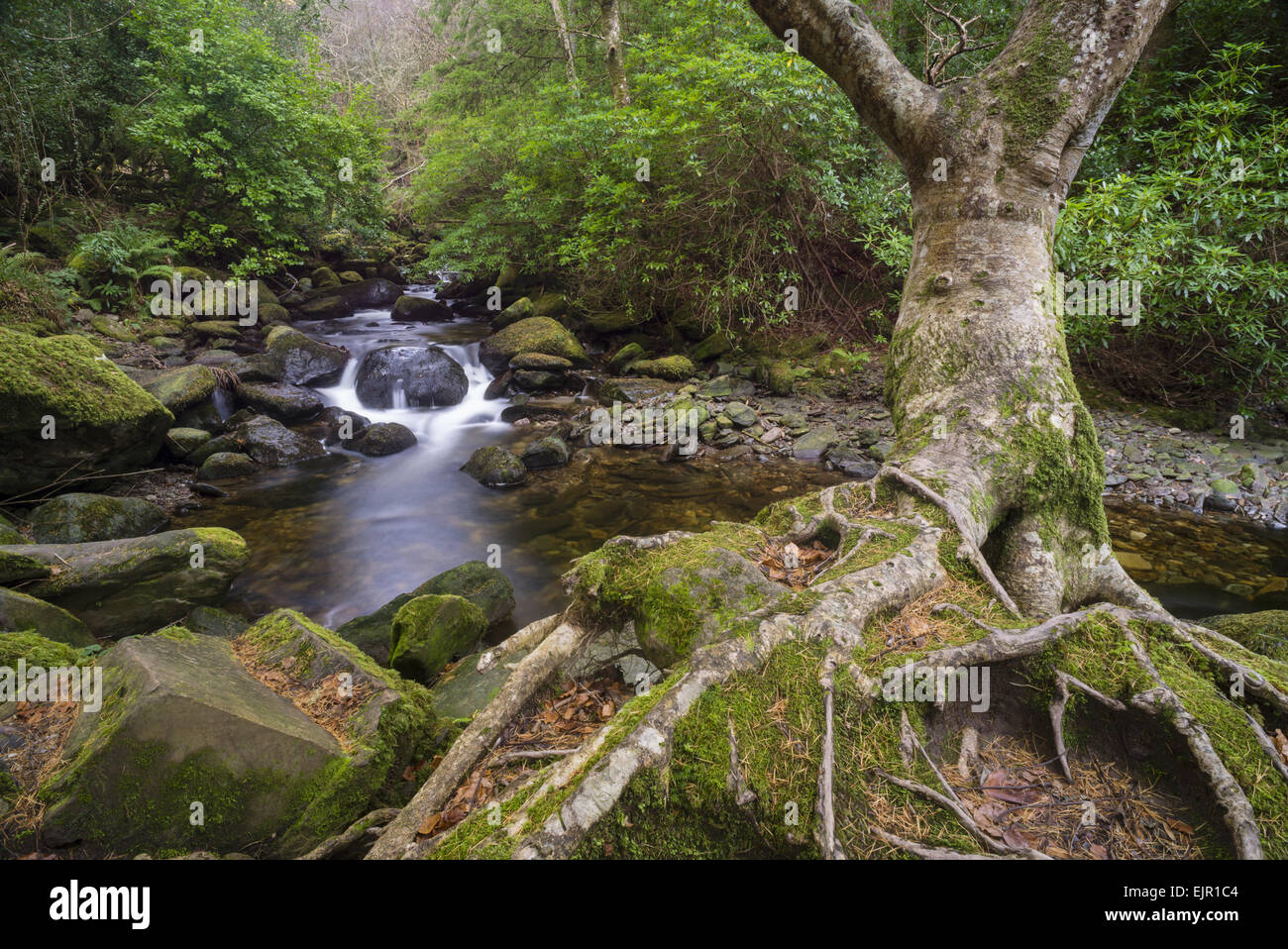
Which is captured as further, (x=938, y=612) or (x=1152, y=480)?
(x=1152, y=480)

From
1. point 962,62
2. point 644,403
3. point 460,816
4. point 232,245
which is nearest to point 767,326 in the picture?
point 644,403

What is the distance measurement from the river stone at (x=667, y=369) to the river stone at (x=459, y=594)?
7.28m

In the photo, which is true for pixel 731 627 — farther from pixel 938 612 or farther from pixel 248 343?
pixel 248 343

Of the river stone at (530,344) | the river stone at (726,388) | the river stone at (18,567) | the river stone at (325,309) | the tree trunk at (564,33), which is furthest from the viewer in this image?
the river stone at (325,309)

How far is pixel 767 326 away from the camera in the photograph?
12398 millimetres

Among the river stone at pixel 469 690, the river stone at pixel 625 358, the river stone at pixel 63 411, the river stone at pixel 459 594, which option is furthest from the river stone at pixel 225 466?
the river stone at pixel 625 358

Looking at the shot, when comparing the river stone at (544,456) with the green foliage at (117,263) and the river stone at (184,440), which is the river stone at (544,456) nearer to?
the river stone at (184,440)

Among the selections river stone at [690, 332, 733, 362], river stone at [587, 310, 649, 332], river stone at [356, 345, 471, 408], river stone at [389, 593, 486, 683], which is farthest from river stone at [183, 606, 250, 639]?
river stone at [587, 310, 649, 332]

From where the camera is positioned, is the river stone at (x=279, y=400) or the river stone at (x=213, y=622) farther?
the river stone at (x=279, y=400)

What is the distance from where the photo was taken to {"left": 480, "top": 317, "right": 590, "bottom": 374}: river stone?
13422 millimetres

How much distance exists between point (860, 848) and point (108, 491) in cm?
1006

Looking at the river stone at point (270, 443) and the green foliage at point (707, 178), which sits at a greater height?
the green foliage at point (707, 178)

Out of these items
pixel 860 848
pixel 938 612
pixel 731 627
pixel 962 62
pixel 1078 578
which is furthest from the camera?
pixel 962 62

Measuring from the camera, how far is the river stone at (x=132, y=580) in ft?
16.9
